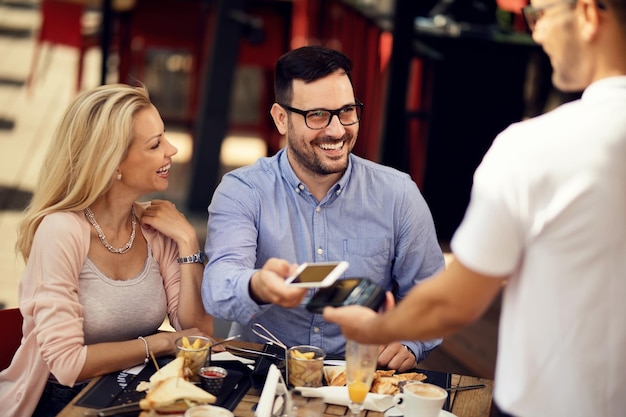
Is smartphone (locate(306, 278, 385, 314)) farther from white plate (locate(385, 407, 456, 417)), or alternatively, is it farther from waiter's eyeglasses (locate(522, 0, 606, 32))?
waiter's eyeglasses (locate(522, 0, 606, 32))

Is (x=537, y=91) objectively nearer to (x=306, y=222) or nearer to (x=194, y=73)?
(x=194, y=73)

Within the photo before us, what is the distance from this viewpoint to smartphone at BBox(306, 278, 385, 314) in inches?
76.8

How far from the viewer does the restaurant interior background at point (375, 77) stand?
5.12 metres

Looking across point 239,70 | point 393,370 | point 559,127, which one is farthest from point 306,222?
point 239,70

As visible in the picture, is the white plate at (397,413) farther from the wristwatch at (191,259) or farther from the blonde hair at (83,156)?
the blonde hair at (83,156)

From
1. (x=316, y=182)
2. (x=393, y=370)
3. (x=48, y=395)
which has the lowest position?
(x=48, y=395)

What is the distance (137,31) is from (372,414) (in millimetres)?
4978

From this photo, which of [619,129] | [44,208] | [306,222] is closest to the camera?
[619,129]

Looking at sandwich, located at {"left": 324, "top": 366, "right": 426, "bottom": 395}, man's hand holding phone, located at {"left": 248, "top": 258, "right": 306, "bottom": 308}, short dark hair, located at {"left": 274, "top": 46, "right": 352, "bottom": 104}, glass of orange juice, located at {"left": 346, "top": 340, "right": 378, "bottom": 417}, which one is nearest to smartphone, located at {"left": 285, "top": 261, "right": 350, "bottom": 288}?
man's hand holding phone, located at {"left": 248, "top": 258, "right": 306, "bottom": 308}

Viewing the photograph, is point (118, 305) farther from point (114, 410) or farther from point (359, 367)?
point (359, 367)

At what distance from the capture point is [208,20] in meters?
6.84

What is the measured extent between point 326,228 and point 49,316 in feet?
2.71

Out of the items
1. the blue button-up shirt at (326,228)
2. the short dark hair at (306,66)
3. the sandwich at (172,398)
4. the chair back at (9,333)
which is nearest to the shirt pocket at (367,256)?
the blue button-up shirt at (326,228)

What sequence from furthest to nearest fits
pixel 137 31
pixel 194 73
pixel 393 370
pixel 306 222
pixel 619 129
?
1. pixel 194 73
2. pixel 137 31
3. pixel 306 222
4. pixel 393 370
5. pixel 619 129
